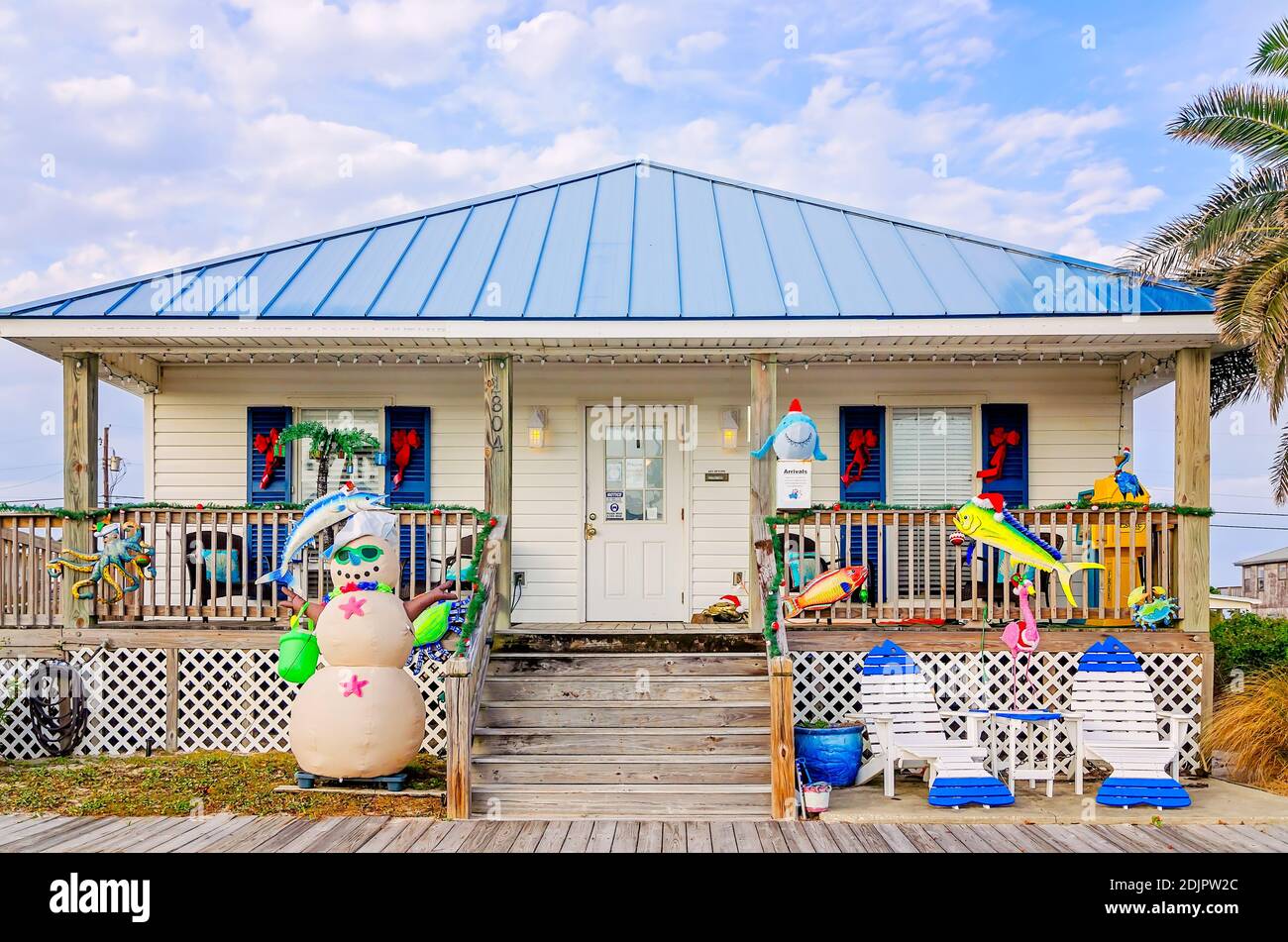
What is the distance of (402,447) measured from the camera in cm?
995

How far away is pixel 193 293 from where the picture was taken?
8492 mm

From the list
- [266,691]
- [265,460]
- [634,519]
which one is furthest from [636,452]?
[266,691]

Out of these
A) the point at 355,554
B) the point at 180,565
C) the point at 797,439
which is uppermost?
the point at 797,439

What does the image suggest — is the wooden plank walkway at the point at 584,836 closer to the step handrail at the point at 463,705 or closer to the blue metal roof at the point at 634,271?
the step handrail at the point at 463,705

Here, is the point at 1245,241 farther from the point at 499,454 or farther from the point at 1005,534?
the point at 499,454

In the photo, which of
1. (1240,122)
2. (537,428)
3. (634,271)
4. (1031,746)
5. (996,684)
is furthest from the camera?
(1240,122)

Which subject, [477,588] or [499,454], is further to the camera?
[499,454]

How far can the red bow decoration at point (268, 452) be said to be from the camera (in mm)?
9852

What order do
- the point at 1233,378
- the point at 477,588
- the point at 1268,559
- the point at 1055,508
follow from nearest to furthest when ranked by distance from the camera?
the point at 477,588
the point at 1055,508
the point at 1233,378
the point at 1268,559

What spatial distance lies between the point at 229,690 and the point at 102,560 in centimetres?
160

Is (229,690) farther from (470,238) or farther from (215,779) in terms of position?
(470,238)

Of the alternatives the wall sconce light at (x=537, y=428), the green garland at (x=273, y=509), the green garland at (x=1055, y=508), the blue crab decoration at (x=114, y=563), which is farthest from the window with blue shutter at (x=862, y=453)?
the blue crab decoration at (x=114, y=563)

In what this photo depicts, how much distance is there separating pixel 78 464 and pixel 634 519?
17.6 ft

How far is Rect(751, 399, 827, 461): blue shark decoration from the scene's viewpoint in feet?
24.8
